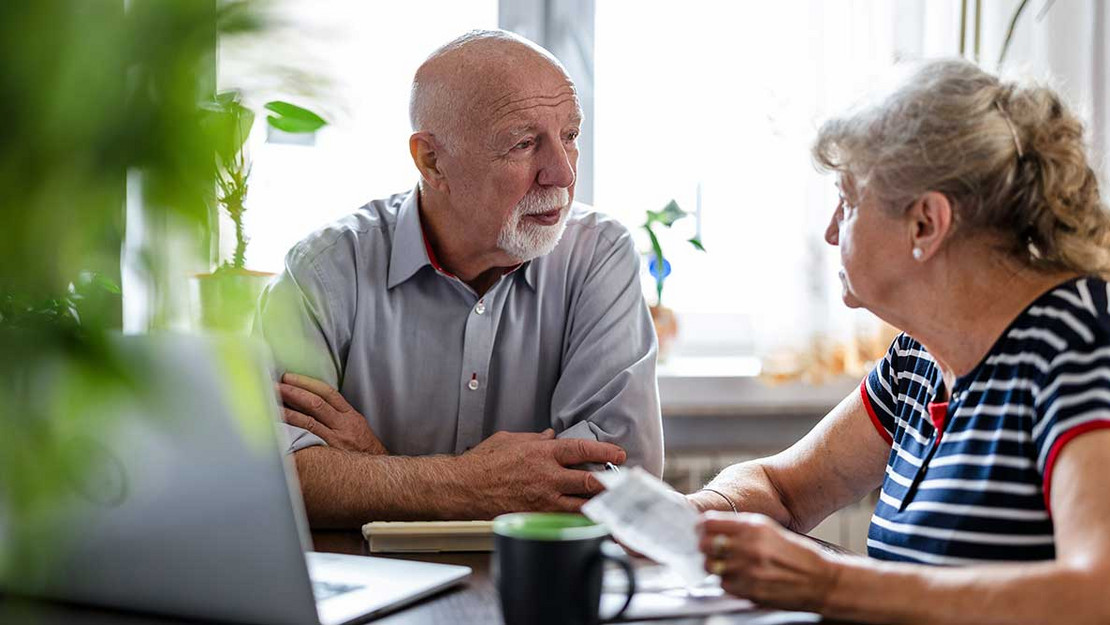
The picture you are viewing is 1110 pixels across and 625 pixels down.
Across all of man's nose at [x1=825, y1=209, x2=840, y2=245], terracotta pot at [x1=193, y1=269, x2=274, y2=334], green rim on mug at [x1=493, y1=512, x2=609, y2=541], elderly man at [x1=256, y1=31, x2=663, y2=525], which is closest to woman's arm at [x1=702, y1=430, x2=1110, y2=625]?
green rim on mug at [x1=493, y1=512, x2=609, y2=541]

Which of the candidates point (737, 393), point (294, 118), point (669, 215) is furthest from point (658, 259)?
point (294, 118)

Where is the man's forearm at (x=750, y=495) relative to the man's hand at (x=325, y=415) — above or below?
below

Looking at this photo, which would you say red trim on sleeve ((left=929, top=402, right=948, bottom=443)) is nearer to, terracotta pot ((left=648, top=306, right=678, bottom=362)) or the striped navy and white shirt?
the striped navy and white shirt

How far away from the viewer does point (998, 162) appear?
120 cm

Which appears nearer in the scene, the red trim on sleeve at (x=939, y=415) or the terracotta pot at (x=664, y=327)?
the red trim on sleeve at (x=939, y=415)

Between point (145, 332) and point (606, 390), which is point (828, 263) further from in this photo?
point (145, 332)

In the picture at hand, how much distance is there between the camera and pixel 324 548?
132cm

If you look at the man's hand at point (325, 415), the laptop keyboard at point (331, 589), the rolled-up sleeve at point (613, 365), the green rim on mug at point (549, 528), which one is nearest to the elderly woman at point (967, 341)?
the green rim on mug at point (549, 528)

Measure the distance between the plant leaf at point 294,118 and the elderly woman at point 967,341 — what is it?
672 millimetres

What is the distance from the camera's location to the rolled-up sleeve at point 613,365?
1.80m

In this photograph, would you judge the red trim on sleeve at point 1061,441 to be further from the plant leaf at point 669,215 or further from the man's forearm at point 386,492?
the plant leaf at point 669,215

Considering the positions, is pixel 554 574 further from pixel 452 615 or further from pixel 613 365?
pixel 613 365

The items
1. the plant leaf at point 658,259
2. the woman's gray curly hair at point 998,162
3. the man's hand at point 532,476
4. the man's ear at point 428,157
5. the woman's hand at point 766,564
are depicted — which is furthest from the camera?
the plant leaf at point 658,259

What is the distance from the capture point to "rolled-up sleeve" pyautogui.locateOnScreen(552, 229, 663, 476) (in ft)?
5.90
